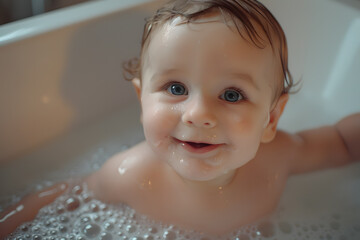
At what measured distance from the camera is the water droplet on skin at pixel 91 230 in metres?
1.07

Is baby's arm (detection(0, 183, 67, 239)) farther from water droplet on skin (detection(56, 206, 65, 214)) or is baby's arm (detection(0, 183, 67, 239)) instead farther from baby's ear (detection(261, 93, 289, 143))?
baby's ear (detection(261, 93, 289, 143))

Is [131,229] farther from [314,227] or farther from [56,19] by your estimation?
[56,19]

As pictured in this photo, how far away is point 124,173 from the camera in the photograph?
40.6 inches

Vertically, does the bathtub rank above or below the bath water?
above

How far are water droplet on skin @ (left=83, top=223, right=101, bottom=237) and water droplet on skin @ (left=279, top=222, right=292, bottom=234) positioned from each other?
1.39 feet

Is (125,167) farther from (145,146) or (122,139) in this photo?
(122,139)

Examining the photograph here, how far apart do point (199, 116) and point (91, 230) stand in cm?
46

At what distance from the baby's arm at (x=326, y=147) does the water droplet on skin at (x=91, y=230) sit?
48 centimetres

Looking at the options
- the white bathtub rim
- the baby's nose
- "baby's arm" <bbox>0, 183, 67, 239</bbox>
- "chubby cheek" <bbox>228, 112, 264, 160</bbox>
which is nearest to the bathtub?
the white bathtub rim

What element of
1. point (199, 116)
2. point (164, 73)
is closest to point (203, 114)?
point (199, 116)

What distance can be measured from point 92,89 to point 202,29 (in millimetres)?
630

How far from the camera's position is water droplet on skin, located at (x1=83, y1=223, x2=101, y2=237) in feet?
3.52

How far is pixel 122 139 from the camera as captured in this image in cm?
140

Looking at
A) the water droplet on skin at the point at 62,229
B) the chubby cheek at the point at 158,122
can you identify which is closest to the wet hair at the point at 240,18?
the chubby cheek at the point at 158,122
